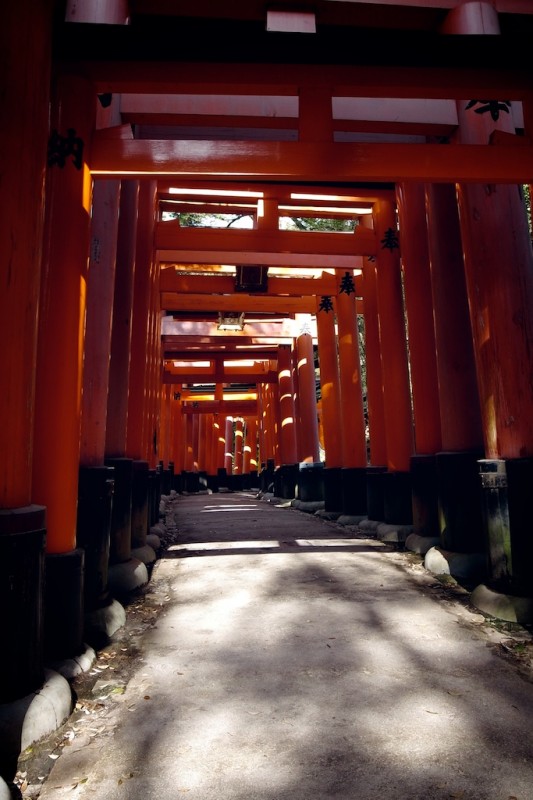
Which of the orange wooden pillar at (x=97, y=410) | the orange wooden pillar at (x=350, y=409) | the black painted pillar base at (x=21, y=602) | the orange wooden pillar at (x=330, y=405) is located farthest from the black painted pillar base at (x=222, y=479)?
the black painted pillar base at (x=21, y=602)

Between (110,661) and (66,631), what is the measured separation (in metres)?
0.44

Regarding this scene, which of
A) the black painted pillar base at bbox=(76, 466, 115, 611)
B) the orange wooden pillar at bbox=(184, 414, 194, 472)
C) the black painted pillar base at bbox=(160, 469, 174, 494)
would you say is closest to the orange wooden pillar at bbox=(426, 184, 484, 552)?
the black painted pillar base at bbox=(76, 466, 115, 611)

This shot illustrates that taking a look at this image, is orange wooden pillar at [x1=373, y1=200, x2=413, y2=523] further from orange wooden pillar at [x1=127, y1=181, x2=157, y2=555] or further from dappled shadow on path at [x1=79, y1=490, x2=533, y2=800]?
orange wooden pillar at [x1=127, y1=181, x2=157, y2=555]

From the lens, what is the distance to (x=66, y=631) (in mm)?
2824

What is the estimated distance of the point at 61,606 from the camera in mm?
2805

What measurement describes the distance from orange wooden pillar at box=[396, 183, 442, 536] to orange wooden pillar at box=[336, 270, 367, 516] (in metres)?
2.80

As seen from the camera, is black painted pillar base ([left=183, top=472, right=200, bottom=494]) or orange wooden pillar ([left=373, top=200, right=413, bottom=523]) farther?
Answer: black painted pillar base ([left=183, top=472, right=200, bottom=494])

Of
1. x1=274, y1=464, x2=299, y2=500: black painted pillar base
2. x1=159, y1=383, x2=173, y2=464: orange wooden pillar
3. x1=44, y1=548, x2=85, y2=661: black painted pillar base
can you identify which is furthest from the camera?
x1=159, y1=383, x2=173, y2=464: orange wooden pillar

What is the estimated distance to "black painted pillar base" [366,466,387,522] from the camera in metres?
7.52

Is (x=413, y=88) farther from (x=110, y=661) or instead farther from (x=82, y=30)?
(x=110, y=661)

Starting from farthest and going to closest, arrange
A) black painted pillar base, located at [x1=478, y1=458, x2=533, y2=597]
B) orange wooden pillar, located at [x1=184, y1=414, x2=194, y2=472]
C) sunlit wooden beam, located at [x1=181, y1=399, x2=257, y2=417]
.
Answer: orange wooden pillar, located at [x1=184, y1=414, x2=194, y2=472], sunlit wooden beam, located at [x1=181, y1=399, x2=257, y2=417], black painted pillar base, located at [x1=478, y1=458, x2=533, y2=597]

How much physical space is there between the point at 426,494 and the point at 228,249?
4.38 meters

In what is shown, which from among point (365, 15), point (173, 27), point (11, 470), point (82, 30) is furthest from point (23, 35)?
point (365, 15)

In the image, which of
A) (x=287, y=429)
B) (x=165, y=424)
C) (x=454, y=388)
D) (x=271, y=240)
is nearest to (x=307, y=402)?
(x=287, y=429)
